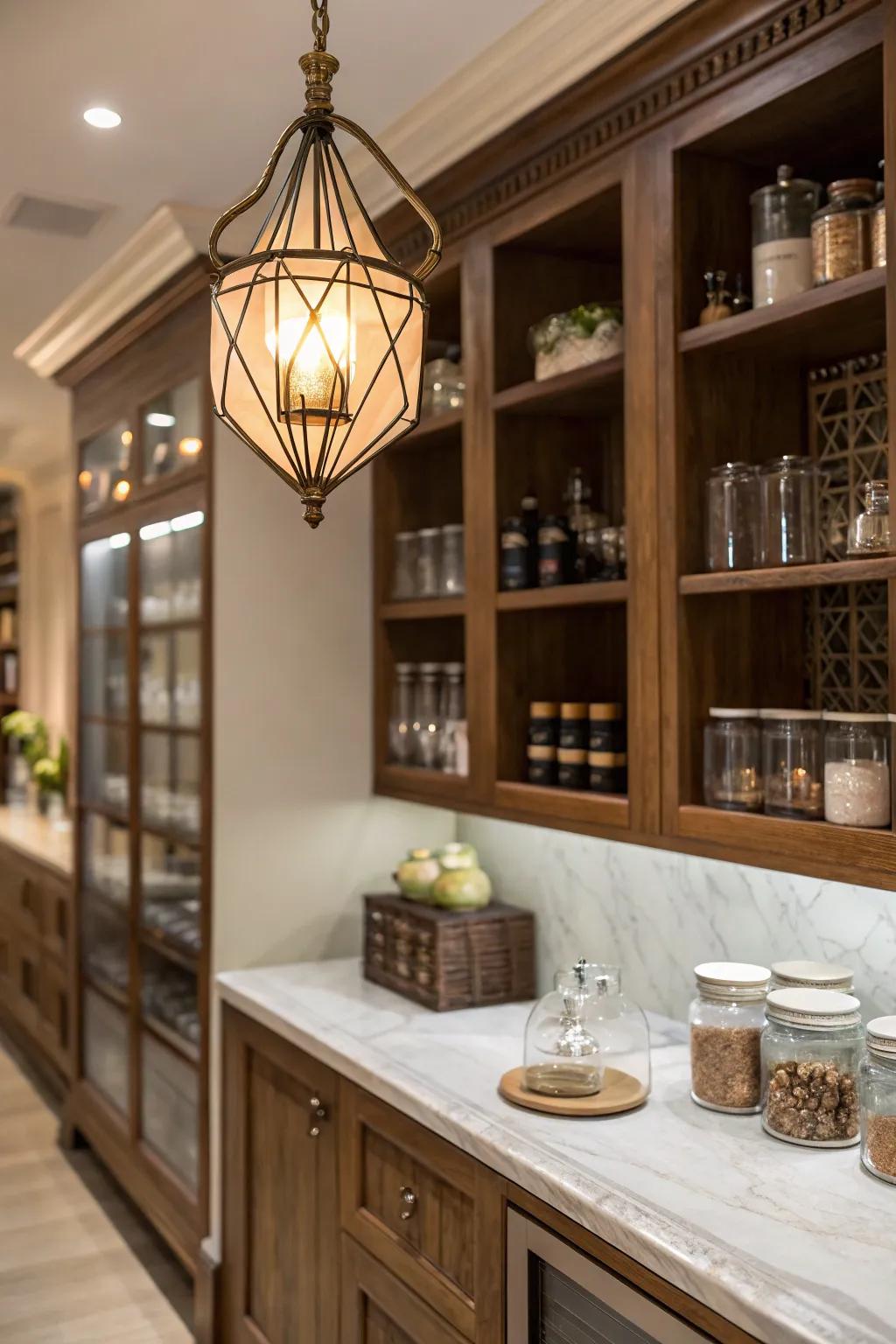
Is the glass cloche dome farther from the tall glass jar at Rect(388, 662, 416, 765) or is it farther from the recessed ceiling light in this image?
the recessed ceiling light

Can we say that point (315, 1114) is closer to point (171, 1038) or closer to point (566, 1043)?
point (566, 1043)

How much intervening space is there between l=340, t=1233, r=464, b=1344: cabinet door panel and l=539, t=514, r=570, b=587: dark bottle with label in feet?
4.15

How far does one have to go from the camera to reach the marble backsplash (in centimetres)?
199

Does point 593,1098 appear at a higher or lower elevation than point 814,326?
lower

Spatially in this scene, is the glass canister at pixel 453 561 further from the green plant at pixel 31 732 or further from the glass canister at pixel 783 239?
the green plant at pixel 31 732

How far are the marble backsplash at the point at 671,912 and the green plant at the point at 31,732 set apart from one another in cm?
366

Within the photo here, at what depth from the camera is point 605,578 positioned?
2.25 m

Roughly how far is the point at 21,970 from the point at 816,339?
4.38m

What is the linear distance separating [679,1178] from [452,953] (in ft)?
3.10

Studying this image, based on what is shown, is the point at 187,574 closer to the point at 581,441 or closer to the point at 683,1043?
the point at 581,441

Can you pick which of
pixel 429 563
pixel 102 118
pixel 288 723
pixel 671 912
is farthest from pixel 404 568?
pixel 102 118

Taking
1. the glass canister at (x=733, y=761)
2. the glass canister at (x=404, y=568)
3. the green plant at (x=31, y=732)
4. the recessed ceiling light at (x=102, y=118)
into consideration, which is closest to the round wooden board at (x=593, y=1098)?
the glass canister at (x=733, y=761)

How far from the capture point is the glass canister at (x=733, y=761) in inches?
74.8

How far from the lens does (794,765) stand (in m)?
1.83
